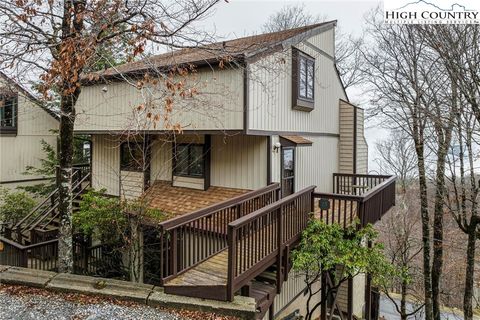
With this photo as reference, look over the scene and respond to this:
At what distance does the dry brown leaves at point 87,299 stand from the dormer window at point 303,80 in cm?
597

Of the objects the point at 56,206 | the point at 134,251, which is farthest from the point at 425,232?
the point at 56,206

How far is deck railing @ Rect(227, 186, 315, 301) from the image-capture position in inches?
176

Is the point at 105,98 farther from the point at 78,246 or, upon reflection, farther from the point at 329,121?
the point at 329,121

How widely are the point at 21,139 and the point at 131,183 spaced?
22.0ft

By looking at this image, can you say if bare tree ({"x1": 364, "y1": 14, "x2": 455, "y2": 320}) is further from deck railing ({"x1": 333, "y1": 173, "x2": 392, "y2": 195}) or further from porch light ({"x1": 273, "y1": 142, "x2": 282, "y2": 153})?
porch light ({"x1": 273, "y1": 142, "x2": 282, "y2": 153})

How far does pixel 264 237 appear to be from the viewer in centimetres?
537

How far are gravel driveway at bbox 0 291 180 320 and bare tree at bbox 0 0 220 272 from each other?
9.83 feet

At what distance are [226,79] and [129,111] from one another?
3398mm

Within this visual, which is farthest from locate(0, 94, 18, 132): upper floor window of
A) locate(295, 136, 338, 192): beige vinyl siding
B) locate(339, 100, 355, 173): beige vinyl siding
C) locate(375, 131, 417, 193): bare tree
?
locate(375, 131, 417, 193): bare tree

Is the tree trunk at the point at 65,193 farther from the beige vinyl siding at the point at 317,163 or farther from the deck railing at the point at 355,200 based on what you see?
the beige vinyl siding at the point at 317,163

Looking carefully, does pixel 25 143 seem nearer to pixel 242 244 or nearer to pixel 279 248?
pixel 242 244

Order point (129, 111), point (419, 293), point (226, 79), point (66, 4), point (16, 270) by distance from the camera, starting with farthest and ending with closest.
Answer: point (419, 293) < point (129, 111) < point (226, 79) < point (16, 270) < point (66, 4)

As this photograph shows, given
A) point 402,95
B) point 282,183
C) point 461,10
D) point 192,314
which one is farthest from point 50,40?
point 402,95

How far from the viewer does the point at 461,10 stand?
7086 millimetres
